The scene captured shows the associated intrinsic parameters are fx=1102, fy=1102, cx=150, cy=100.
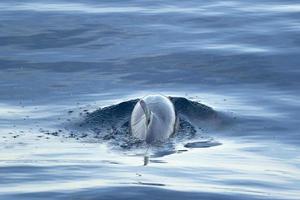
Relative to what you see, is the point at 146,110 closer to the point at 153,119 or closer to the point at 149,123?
the point at 149,123

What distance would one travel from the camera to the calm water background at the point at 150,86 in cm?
1213

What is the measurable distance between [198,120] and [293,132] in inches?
59.3

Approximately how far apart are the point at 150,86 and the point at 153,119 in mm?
3704

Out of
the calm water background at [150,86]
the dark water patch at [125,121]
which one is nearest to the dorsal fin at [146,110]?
the dark water patch at [125,121]

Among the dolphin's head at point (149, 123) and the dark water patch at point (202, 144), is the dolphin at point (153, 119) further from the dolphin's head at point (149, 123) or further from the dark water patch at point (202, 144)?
the dark water patch at point (202, 144)

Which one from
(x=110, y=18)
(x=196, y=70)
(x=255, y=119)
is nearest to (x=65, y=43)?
(x=110, y=18)

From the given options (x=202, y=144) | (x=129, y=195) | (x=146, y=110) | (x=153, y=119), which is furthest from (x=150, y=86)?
(x=129, y=195)

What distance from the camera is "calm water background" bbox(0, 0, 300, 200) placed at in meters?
12.1

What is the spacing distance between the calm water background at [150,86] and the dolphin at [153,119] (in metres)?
0.58

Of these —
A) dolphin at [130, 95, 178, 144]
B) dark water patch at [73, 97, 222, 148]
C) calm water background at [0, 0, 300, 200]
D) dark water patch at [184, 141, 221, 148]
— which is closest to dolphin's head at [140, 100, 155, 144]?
dolphin at [130, 95, 178, 144]

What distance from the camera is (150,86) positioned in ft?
60.5

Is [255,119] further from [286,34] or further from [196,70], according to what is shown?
[286,34]

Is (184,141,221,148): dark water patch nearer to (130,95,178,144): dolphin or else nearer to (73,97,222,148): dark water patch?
(73,97,222,148): dark water patch

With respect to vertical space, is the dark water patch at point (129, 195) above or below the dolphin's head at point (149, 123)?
below
